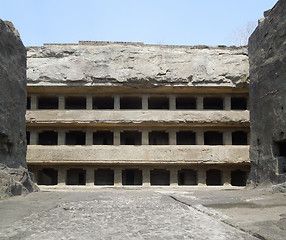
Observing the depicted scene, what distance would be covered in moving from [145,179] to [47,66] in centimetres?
808

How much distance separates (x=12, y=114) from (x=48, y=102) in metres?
10.4

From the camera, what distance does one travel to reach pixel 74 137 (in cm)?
1897

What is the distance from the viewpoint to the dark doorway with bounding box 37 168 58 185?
56.1ft

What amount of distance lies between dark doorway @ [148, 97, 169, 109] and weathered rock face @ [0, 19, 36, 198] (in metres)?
9.79

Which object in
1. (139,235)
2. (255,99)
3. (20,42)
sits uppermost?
(20,42)

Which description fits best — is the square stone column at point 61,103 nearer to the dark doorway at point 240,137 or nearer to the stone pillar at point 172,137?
the stone pillar at point 172,137

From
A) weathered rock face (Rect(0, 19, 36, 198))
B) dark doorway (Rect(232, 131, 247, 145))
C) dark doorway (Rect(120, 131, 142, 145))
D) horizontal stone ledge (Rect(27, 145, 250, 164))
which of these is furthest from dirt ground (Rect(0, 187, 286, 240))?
dark doorway (Rect(232, 131, 247, 145))

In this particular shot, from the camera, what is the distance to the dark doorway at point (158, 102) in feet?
60.1

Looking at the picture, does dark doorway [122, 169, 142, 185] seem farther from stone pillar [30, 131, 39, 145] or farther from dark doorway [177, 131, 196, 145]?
stone pillar [30, 131, 39, 145]

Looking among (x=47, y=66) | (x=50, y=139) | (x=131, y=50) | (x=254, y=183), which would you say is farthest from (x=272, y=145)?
(x=50, y=139)

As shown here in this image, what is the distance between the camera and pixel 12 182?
7.73 m

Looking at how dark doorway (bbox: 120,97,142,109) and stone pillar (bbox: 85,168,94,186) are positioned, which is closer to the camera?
stone pillar (bbox: 85,168,94,186)

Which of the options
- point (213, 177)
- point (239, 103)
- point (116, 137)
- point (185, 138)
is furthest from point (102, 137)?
point (239, 103)

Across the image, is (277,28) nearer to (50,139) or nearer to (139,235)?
(139,235)
